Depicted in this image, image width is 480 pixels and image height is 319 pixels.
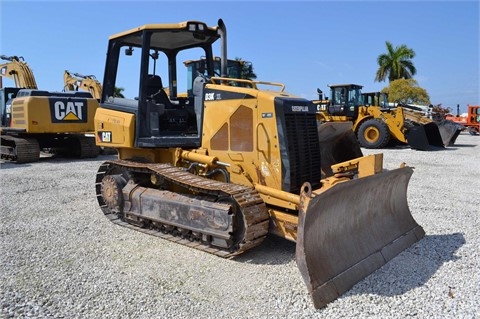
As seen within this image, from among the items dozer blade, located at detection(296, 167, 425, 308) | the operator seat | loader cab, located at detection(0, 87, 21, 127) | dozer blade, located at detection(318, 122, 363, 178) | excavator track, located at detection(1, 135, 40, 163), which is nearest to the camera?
dozer blade, located at detection(296, 167, 425, 308)

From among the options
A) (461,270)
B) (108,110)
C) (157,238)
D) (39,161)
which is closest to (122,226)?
(157,238)

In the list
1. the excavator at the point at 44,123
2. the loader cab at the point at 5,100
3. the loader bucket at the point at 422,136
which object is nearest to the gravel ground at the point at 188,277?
the excavator at the point at 44,123

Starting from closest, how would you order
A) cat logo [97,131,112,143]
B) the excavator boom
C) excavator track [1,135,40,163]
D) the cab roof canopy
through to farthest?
the cab roof canopy
cat logo [97,131,112,143]
excavator track [1,135,40,163]
the excavator boom

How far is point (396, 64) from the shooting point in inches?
1768

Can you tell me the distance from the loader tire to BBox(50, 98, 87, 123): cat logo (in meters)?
11.3

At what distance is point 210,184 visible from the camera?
487 centimetres

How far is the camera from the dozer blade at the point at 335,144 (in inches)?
256

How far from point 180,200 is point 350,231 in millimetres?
1998

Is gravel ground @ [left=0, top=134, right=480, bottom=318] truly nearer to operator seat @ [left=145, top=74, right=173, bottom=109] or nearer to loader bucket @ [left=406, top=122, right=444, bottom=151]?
operator seat @ [left=145, top=74, right=173, bottom=109]

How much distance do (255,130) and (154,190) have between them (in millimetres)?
1602

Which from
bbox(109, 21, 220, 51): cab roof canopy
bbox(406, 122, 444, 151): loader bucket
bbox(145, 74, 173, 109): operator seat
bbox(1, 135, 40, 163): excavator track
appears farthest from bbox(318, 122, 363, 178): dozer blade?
bbox(406, 122, 444, 151): loader bucket

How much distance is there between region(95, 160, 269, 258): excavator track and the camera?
14.8 feet

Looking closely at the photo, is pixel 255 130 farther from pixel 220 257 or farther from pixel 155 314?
pixel 155 314

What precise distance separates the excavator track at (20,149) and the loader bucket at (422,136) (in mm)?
13720
